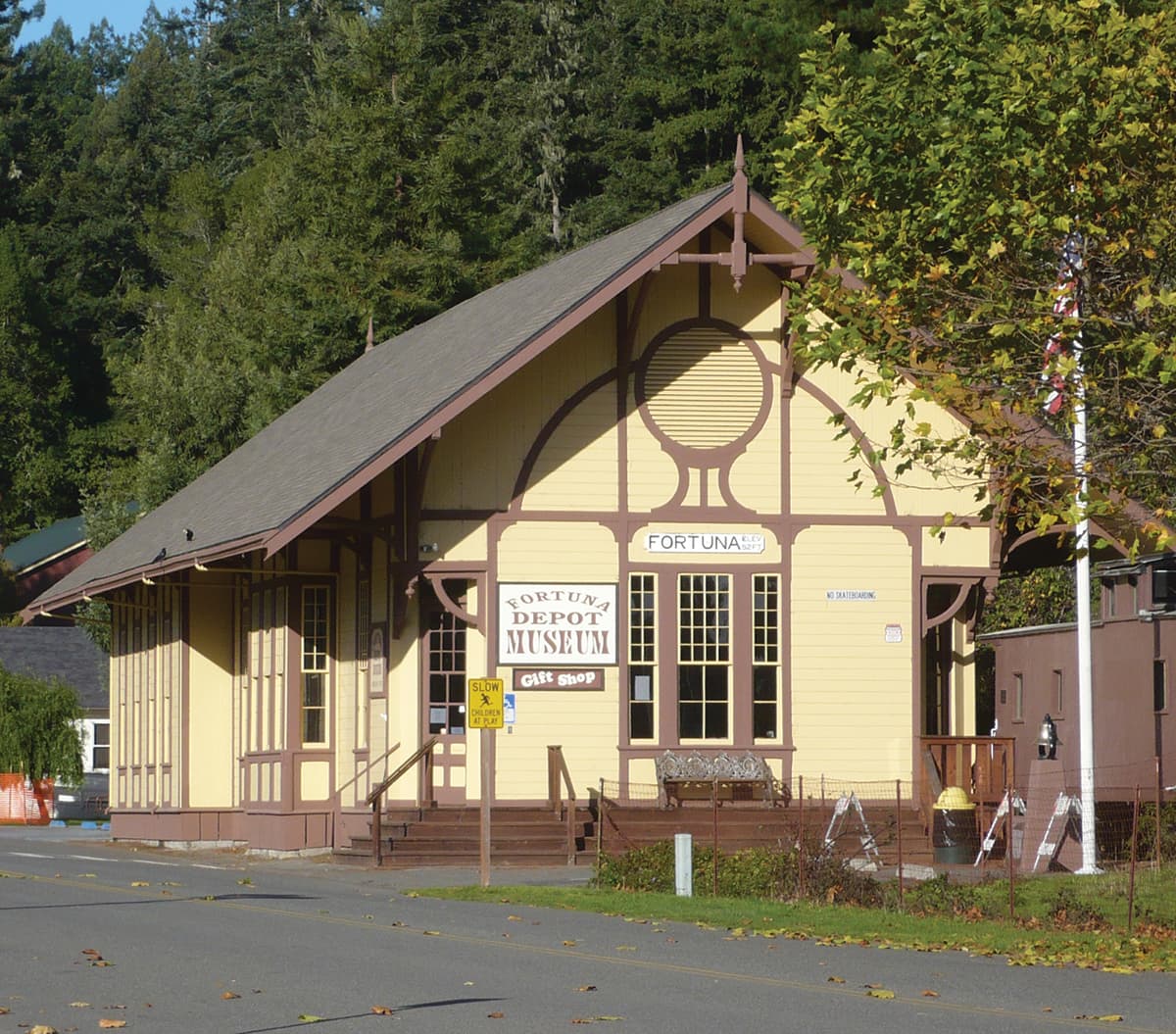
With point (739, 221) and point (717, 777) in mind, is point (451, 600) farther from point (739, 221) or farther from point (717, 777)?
point (739, 221)

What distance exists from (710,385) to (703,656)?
11.6 ft

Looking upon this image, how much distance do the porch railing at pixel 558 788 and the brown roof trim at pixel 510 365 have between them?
423 cm

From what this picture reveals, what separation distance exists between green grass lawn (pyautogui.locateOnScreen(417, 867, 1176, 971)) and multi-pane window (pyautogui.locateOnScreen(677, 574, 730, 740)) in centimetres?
605

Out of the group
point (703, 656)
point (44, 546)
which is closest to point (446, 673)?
point (703, 656)

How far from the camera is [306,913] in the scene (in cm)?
2014

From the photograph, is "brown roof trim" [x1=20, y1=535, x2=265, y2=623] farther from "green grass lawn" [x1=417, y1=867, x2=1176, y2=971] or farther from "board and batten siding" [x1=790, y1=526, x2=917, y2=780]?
"board and batten siding" [x1=790, y1=526, x2=917, y2=780]

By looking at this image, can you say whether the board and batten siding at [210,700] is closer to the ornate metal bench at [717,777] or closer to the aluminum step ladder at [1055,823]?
the ornate metal bench at [717,777]

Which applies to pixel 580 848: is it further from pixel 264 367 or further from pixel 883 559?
pixel 264 367

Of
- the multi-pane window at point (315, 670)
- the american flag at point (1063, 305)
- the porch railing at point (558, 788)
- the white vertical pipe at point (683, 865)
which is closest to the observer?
the american flag at point (1063, 305)

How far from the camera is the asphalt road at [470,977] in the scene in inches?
513

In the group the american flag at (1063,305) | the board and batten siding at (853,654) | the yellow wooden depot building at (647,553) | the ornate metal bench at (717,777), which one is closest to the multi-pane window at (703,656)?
the yellow wooden depot building at (647,553)

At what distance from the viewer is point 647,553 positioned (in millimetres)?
29859

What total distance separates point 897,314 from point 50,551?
62.6 metres

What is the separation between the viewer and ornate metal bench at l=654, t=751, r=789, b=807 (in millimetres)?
29094
